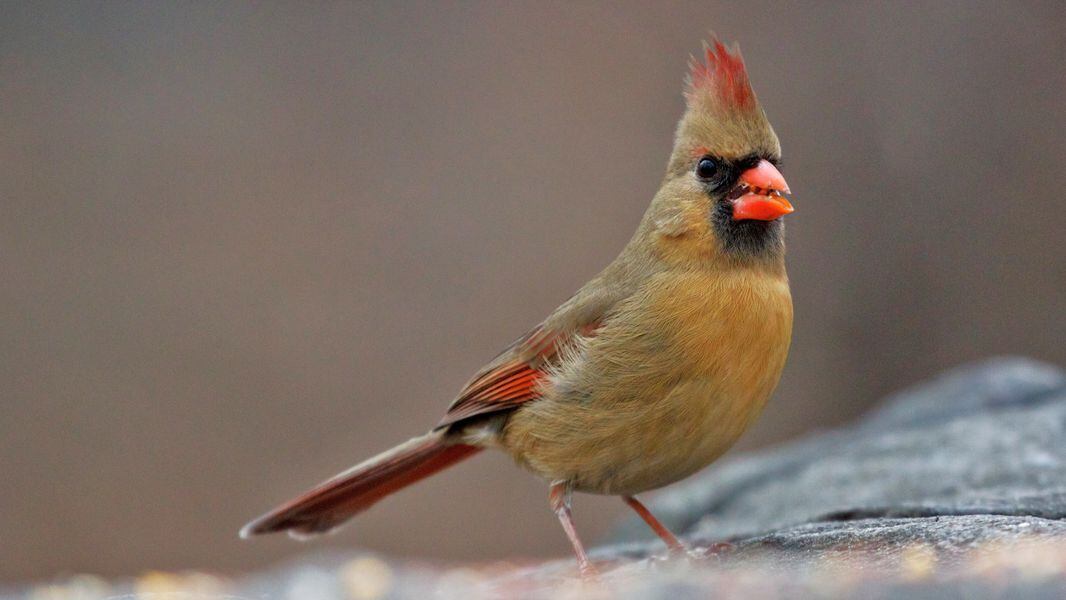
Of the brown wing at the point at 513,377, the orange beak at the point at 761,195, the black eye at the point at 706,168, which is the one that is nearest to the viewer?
the orange beak at the point at 761,195

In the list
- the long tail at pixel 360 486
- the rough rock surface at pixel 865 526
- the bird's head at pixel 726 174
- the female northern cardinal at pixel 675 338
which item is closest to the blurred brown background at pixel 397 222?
the rough rock surface at pixel 865 526

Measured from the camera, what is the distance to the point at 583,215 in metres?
7.95

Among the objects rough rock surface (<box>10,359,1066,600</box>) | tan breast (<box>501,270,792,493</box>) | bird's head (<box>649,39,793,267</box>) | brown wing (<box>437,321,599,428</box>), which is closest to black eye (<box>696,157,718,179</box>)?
bird's head (<box>649,39,793,267</box>)

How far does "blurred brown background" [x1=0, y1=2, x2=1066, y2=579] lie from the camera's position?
7172 millimetres

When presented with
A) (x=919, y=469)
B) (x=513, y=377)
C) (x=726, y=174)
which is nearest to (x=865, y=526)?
(x=919, y=469)

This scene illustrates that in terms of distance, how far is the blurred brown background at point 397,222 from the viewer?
717cm

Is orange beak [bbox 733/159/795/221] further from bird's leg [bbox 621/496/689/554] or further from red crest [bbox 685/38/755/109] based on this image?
bird's leg [bbox 621/496/689/554]

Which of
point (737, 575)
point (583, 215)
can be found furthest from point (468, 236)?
point (737, 575)

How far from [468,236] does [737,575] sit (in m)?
5.72

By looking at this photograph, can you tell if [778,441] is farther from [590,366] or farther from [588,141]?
[590,366]

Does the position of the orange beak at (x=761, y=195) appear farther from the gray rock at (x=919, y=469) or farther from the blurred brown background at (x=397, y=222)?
the blurred brown background at (x=397, y=222)

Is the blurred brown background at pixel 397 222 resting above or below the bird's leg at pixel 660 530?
above

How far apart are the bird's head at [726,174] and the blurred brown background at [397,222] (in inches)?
154

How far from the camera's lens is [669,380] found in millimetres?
Result: 3275
